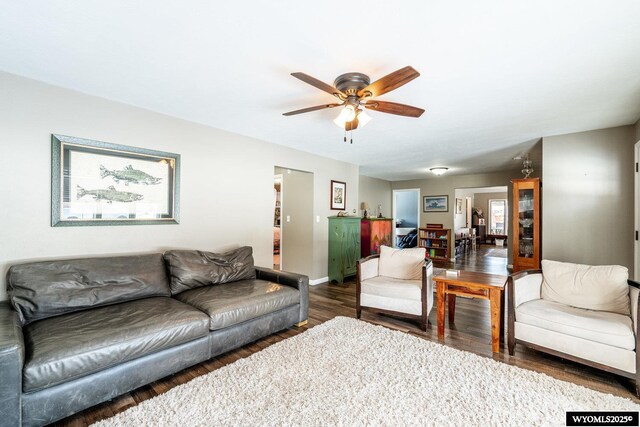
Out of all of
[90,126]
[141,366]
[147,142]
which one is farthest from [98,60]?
[141,366]

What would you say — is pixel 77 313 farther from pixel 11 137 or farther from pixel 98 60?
pixel 98 60

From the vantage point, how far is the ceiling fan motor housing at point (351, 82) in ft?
6.98

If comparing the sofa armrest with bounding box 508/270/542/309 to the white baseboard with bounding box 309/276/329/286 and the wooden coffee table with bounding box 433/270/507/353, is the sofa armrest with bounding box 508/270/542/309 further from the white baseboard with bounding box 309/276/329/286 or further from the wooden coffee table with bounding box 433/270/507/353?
the white baseboard with bounding box 309/276/329/286

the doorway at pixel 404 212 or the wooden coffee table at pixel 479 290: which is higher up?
the doorway at pixel 404 212

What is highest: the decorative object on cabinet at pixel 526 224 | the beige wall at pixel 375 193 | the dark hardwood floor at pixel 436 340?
the beige wall at pixel 375 193

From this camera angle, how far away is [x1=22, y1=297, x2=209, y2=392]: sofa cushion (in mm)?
1605

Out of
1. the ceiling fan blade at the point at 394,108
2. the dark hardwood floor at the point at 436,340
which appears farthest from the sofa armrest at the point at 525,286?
the ceiling fan blade at the point at 394,108

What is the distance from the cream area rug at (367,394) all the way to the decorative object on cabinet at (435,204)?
6.17m

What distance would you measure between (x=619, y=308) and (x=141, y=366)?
389 cm

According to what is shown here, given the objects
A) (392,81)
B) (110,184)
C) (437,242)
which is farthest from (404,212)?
(110,184)

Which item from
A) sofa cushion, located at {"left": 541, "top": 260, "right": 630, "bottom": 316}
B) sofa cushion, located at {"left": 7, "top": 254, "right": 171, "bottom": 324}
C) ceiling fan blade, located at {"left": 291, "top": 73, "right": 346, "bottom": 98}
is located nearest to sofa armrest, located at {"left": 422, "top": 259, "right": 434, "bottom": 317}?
sofa cushion, located at {"left": 541, "top": 260, "right": 630, "bottom": 316}

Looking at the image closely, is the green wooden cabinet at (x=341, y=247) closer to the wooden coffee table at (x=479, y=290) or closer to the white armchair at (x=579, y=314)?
the wooden coffee table at (x=479, y=290)

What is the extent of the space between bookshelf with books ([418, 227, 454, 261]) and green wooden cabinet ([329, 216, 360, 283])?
143 inches

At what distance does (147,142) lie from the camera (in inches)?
119
